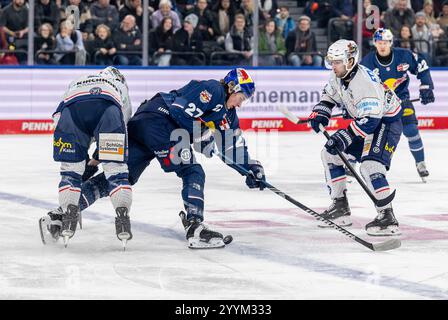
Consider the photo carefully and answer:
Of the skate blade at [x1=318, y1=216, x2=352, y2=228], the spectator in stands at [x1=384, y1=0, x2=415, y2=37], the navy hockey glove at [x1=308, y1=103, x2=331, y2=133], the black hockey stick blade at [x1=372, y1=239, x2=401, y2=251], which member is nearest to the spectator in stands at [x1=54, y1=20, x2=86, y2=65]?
A: the spectator in stands at [x1=384, y1=0, x2=415, y2=37]

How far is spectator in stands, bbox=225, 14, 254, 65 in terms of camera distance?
47.0 ft

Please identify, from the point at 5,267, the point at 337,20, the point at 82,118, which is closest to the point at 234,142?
the point at 82,118

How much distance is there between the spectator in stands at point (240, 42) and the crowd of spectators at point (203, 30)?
1cm

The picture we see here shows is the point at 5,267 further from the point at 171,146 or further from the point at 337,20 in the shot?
the point at 337,20

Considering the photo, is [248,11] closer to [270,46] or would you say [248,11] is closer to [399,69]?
[270,46]

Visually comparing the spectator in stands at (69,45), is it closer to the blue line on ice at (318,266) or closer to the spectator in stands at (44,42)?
the spectator in stands at (44,42)

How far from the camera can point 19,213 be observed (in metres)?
8.05

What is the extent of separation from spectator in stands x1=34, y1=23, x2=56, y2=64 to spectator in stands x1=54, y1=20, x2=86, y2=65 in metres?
0.09

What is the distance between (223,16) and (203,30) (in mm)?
330

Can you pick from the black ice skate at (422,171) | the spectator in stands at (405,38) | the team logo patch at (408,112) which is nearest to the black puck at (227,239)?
the black ice skate at (422,171)

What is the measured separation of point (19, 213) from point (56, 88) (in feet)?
19.5

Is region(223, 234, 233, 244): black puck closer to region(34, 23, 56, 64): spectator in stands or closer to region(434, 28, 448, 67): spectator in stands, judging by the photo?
region(34, 23, 56, 64): spectator in stands

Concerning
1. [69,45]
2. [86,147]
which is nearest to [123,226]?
[86,147]

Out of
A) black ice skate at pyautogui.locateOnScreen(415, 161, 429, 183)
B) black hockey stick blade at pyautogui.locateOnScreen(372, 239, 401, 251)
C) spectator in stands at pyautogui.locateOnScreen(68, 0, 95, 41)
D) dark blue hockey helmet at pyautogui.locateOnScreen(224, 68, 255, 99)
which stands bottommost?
black ice skate at pyautogui.locateOnScreen(415, 161, 429, 183)
